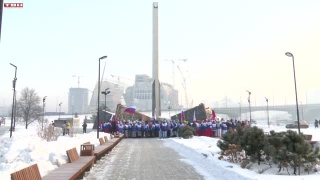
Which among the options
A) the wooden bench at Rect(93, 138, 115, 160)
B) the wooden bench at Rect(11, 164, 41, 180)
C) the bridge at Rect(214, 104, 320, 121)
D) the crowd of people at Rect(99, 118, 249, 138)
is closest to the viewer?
the wooden bench at Rect(11, 164, 41, 180)

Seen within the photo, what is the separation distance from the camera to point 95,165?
45.4ft

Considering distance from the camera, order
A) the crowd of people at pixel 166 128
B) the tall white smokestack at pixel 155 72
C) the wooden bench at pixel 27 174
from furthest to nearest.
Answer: the tall white smokestack at pixel 155 72, the crowd of people at pixel 166 128, the wooden bench at pixel 27 174

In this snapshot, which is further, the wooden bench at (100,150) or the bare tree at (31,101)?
the bare tree at (31,101)

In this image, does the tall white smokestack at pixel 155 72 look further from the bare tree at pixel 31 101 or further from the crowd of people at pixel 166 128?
the crowd of people at pixel 166 128

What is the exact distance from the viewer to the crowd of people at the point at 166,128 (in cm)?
3434

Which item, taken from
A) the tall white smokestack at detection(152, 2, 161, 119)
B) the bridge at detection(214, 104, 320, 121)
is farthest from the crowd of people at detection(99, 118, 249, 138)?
the bridge at detection(214, 104, 320, 121)

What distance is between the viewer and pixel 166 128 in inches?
1409

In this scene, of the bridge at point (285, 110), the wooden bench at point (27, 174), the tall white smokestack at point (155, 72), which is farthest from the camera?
the bridge at point (285, 110)

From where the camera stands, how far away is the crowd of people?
113 ft

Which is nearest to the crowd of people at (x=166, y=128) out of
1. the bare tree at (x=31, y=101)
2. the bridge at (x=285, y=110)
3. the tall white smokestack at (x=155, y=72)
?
the tall white smokestack at (x=155, y=72)

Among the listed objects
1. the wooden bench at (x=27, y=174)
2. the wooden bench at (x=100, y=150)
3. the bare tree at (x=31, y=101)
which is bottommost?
the wooden bench at (x=100, y=150)

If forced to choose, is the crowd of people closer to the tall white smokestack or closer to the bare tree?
the tall white smokestack

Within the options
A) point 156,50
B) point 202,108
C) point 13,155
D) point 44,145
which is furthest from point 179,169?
point 156,50

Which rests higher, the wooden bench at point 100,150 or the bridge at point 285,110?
the bridge at point 285,110
